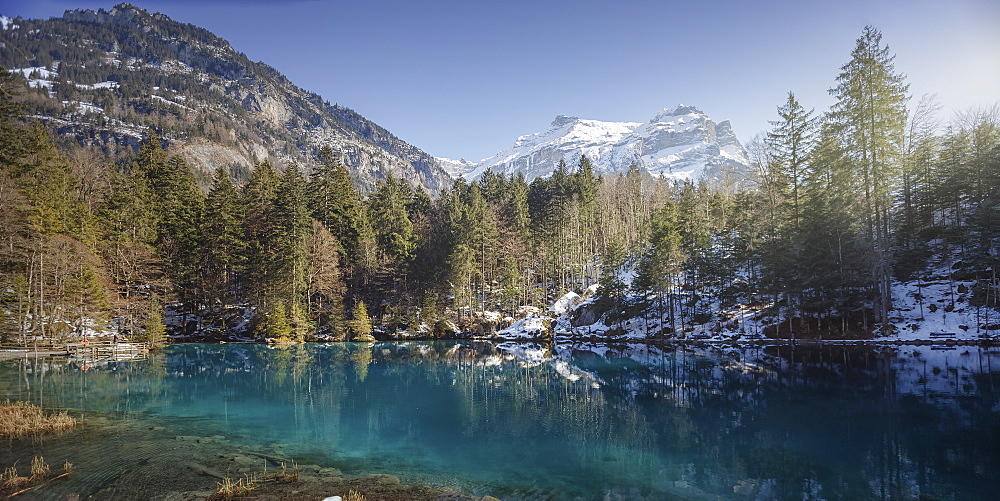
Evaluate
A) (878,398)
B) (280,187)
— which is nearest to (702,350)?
(878,398)

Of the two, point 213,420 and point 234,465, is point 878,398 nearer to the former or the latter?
point 234,465

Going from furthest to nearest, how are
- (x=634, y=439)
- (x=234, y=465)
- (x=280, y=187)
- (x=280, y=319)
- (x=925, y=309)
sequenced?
(x=280, y=187)
(x=280, y=319)
(x=925, y=309)
(x=634, y=439)
(x=234, y=465)

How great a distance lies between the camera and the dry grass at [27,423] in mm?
13133

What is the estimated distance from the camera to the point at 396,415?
17.5 m

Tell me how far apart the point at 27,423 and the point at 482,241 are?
47.9 meters

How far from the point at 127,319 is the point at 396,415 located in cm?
3881

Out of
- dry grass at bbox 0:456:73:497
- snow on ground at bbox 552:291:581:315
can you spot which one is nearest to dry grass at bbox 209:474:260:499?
dry grass at bbox 0:456:73:497

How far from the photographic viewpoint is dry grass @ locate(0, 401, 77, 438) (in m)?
13.1

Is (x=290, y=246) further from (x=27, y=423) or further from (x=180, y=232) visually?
(x=27, y=423)

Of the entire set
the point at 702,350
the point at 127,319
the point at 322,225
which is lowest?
the point at 702,350

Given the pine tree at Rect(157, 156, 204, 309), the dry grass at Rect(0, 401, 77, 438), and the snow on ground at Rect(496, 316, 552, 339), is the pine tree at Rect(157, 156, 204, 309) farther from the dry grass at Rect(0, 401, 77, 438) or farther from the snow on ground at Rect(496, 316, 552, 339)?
the dry grass at Rect(0, 401, 77, 438)

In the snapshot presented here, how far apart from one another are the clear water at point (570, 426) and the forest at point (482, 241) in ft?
25.2

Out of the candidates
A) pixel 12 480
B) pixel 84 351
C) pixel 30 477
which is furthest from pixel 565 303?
pixel 12 480

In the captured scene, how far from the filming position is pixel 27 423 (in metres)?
13.5
